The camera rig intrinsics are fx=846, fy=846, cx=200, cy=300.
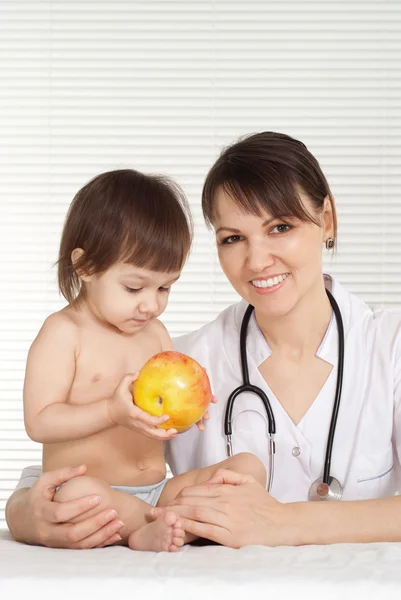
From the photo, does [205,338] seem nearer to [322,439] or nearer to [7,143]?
[322,439]

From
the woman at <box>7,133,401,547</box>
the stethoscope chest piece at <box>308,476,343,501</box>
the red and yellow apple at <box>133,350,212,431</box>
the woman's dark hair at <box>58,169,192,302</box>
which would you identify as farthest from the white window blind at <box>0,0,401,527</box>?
the red and yellow apple at <box>133,350,212,431</box>

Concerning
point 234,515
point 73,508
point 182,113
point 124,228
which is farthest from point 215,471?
point 182,113

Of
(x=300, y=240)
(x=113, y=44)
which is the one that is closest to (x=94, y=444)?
(x=300, y=240)

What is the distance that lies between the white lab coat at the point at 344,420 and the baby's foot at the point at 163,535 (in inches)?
19.7

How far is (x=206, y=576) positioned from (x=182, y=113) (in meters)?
2.77

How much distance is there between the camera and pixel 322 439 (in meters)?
1.95

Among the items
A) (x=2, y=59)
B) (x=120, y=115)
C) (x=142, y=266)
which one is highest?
(x=2, y=59)

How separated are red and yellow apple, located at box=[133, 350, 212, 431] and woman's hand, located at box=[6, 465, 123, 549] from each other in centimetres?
18

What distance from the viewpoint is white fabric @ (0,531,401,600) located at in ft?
4.04

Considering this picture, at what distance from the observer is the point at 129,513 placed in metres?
1.63

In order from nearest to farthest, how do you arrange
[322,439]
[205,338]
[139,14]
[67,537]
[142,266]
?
[67,537] < [142,266] < [322,439] < [205,338] < [139,14]

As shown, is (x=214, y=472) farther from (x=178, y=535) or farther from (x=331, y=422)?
(x=331, y=422)

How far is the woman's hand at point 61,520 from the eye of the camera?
1523 mm

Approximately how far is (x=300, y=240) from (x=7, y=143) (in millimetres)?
2248
